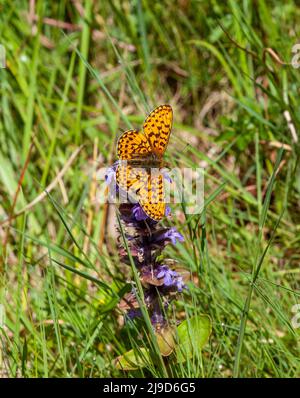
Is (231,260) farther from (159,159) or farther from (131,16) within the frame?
(131,16)

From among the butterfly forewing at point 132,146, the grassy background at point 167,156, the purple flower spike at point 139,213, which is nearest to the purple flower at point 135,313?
the grassy background at point 167,156

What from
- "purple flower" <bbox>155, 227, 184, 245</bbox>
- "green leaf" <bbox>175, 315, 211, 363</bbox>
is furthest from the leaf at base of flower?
"purple flower" <bbox>155, 227, 184, 245</bbox>

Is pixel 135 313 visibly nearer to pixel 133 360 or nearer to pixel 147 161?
pixel 133 360

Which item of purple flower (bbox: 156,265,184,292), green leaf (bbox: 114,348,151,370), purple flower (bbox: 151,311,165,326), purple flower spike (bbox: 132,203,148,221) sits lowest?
green leaf (bbox: 114,348,151,370)

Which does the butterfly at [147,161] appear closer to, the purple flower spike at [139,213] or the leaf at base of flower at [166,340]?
the purple flower spike at [139,213]

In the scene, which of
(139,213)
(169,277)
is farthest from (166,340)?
(139,213)

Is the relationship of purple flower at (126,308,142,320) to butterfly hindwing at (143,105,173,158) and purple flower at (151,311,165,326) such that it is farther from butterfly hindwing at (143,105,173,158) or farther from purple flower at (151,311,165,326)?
butterfly hindwing at (143,105,173,158)

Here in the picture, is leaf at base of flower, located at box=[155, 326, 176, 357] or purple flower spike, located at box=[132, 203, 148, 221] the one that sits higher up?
purple flower spike, located at box=[132, 203, 148, 221]
